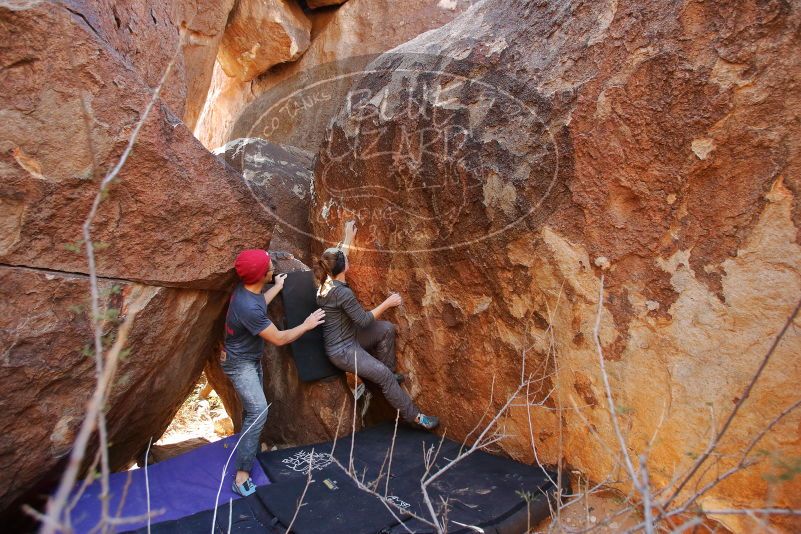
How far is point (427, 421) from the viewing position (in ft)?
10.6

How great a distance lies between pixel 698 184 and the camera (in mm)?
2236

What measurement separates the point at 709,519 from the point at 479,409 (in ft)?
3.95

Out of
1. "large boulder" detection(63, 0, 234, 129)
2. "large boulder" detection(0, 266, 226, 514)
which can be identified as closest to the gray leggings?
"large boulder" detection(0, 266, 226, 514)

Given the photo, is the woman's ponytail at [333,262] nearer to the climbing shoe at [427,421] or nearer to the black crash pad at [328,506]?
the climbing shoe at [427,421]

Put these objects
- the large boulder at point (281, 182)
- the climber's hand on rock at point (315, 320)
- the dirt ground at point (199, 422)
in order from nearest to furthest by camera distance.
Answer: the climber's hand on rock at point (315, 320) < the large boulder at point (281, 182) < the dirt ground at point (199, 422)

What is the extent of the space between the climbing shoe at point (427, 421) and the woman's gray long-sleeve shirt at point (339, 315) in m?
0.63

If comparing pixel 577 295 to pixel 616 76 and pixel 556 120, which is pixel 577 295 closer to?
pixel 556 120

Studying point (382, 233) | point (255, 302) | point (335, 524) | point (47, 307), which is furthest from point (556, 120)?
point (47, 307)

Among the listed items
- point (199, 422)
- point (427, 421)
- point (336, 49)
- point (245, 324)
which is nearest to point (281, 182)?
point (245, 324)

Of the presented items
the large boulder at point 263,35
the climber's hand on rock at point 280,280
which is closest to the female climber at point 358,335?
the climber's hand on rock at point 280,280

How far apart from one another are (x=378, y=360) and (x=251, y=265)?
3.42 ft

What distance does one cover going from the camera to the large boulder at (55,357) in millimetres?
2229

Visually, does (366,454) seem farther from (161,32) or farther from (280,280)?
(161,32)

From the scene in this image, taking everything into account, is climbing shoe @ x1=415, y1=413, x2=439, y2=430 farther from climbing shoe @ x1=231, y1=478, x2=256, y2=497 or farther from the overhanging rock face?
the overhanging rock face
